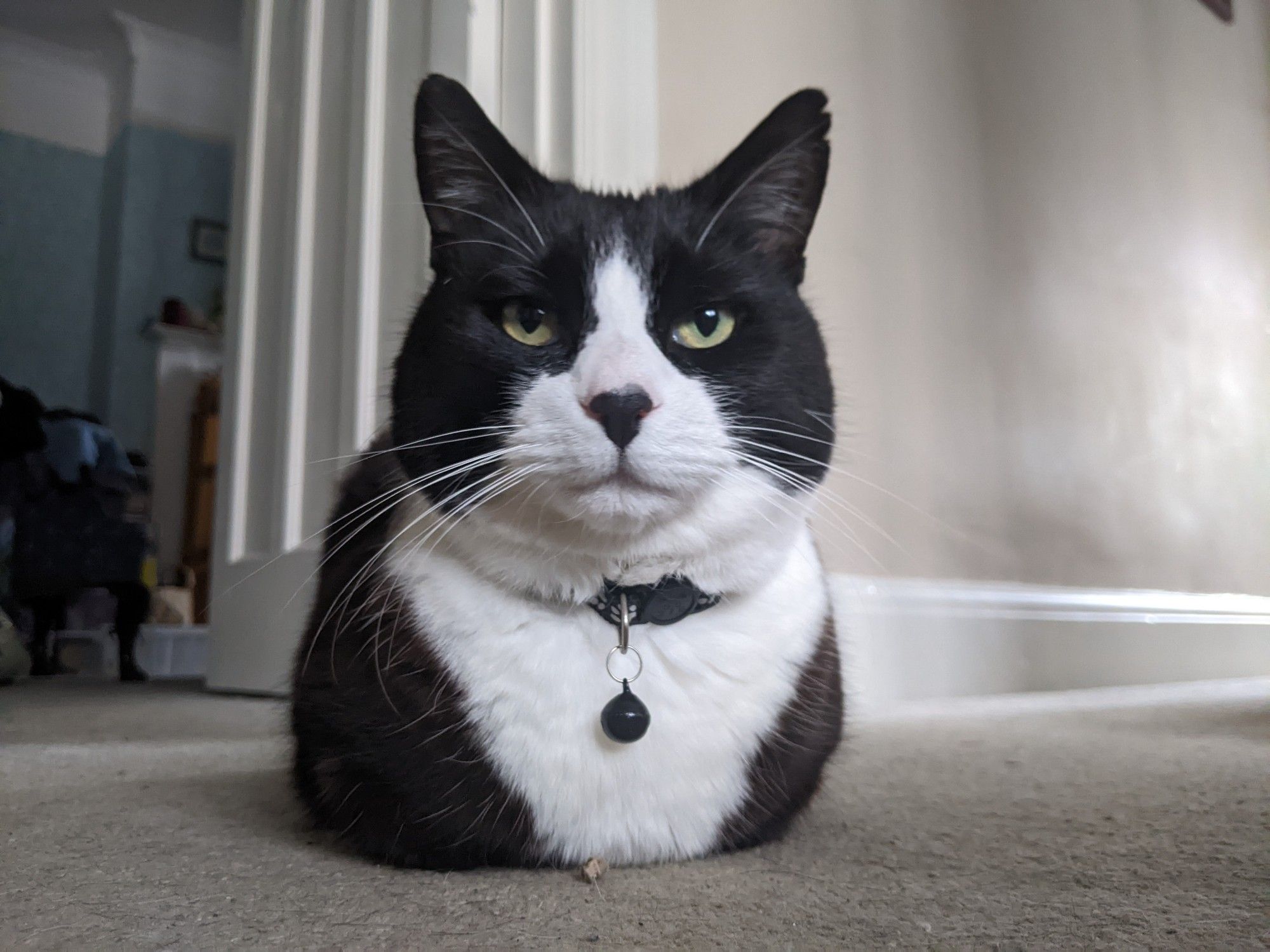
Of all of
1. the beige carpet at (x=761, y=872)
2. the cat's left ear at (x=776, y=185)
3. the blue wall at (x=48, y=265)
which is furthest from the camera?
the blue wall at (x=48, y=265)

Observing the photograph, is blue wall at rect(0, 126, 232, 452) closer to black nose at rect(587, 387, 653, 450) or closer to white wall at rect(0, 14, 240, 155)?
white wall at rect(0, 14, 240, 155)

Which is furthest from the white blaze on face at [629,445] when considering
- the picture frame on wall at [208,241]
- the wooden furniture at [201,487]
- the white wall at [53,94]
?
the white wall at [53,94]

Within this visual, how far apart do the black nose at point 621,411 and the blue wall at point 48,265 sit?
5110 mm

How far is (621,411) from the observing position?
575 mm

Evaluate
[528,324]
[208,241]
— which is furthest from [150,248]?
[528,324]

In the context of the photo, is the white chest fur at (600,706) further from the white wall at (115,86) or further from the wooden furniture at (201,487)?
the white wall at (115,86)

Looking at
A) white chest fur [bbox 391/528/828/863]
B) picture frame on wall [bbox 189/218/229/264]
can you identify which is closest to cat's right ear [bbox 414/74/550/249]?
white chest fur [bbox 391/528/828/863]

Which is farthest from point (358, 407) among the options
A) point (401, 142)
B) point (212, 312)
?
point (212, 312)

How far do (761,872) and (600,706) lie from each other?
16 centimetres

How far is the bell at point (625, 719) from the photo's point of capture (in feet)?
2.02

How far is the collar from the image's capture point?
2.15ft

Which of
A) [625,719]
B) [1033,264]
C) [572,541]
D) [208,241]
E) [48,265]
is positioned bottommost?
[625,719]

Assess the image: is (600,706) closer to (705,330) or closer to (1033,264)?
(705,330)

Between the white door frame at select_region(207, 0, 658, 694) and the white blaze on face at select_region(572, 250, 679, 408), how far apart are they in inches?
30.5
